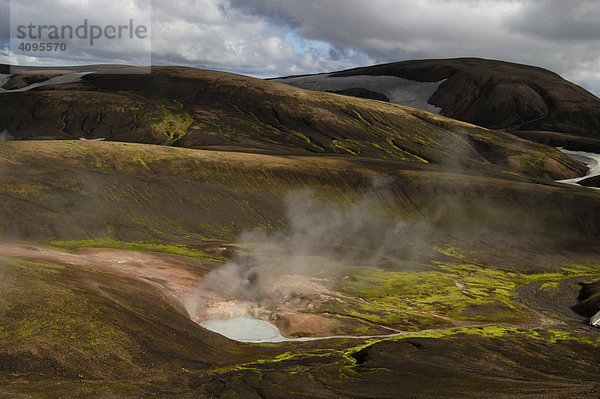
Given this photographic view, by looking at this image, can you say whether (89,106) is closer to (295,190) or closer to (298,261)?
(295,190)

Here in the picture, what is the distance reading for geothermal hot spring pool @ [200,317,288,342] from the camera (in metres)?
53.6

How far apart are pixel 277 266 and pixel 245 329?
26.0 meters

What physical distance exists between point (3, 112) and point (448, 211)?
511ft

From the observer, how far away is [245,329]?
185 feet

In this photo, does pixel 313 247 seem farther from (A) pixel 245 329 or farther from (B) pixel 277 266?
(A) pixel 245 329

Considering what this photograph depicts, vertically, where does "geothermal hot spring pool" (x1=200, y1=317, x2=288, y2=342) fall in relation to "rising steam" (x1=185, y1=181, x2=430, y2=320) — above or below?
below

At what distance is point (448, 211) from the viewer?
14425 cm

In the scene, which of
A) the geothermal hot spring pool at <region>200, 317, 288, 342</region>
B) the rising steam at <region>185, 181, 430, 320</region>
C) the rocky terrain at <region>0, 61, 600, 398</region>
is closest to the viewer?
the rocky terrain at <region>0, 61, 600, 398</region>

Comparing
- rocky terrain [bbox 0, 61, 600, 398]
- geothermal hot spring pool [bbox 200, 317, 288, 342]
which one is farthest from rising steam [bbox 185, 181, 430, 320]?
geothermal hot spring pool [bbox 200, 317, 288, 342]

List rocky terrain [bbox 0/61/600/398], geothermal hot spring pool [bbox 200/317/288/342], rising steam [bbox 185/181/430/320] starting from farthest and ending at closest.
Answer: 1. rising steam [bbox 185/181/430/320]
2. geothermal hot spring pool [bbox 200/317/288/342]
3. rocky terrain [bbox 0/61/600/398]

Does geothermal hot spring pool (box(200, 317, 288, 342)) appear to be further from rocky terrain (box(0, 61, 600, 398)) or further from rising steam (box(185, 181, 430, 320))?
rising steam (box(185, 181, 430, 320))

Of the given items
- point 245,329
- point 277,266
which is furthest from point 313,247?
point 245,329

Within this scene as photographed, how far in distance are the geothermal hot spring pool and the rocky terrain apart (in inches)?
53.1

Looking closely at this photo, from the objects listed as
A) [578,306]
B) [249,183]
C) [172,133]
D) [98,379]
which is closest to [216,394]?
[98,379]
